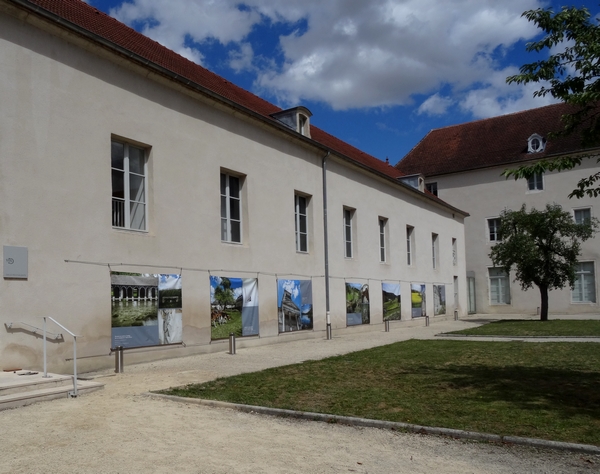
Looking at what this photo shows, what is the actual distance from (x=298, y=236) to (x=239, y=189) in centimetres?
370

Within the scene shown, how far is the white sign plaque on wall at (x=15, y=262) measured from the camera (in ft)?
32.4

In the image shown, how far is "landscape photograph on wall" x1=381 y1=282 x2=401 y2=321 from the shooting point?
25195 millimetres

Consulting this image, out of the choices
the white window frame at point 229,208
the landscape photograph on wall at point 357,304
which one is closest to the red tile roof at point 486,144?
the landscape photograph on wall at point 357,304

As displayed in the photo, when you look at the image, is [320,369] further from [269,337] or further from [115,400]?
[269,337]

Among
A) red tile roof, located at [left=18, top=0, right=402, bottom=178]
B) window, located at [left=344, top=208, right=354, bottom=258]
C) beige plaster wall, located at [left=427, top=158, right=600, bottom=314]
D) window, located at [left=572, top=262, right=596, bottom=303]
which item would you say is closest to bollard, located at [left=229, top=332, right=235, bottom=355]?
red tile roof, located at [left=18, top=0, right=402, bottom=178]

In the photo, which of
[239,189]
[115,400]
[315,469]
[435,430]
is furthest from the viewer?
[239,189]

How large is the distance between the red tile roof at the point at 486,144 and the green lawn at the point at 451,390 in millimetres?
25477

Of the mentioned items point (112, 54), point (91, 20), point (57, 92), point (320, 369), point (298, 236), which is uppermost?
point (91, 20)

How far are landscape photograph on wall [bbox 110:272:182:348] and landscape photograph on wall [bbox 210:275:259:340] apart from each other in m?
1.34

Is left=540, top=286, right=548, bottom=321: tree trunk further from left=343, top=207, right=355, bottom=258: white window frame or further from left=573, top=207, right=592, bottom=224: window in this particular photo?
left=343, top=207, right=355, bottom=258: white window frame

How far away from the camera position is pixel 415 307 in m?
28.4

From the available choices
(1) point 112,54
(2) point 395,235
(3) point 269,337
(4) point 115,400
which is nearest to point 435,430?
(4) point 115,400

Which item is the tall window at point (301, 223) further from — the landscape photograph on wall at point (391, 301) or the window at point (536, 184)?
the window at point (536, 184)

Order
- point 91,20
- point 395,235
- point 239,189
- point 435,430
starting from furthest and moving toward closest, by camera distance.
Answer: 1. point 395,235
2. point 239,189
3. point 91,20
4. point 435,430
